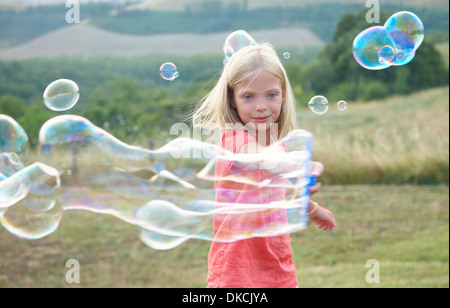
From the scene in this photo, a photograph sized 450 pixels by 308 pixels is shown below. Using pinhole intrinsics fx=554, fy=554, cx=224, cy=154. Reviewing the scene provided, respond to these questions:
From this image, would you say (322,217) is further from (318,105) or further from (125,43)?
(125,43)

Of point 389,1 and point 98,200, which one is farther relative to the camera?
point 389,1

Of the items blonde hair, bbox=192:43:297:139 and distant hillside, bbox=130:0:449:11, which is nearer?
blonde hair, bbox=192:43:297:139

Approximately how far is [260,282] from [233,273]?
110 millimetres

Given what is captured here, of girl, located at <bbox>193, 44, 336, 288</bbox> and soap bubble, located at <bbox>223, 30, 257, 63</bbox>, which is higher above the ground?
soap bubble, located at <bbox>223, 30, 257, 63</bbox>

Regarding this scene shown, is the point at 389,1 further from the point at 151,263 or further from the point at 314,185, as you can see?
the point at 314,185

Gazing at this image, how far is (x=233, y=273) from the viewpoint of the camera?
197 centimetres

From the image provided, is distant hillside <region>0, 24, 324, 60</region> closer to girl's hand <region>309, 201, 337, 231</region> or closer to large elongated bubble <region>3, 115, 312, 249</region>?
large elongated bubble <region>3, 115, 312, 249</region>

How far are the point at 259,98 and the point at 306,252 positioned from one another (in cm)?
340

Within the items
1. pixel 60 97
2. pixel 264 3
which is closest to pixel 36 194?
pixel 60 97

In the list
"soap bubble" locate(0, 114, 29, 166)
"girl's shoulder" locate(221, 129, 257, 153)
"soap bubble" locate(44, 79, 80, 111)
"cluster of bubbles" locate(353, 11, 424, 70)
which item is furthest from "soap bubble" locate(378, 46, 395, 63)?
"soap bubble" locate(0, 114, 29, 166)

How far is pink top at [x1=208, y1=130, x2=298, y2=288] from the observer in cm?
199

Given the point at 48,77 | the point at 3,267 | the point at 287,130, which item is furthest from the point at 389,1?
the point at 287,130

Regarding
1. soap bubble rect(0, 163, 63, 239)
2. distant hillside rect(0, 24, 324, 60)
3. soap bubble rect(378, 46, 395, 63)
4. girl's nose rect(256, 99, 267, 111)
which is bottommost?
soap bubble rect(0, 163, 63, 239)

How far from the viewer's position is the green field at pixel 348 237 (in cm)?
461
